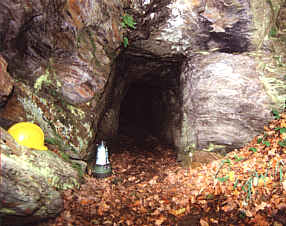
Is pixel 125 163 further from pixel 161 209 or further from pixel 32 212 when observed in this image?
pixel 32 212

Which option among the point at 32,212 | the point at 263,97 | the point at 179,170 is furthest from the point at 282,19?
the point at 32,212

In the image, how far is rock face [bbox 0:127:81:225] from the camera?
2709 millimetres

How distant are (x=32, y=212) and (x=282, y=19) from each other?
7715mm

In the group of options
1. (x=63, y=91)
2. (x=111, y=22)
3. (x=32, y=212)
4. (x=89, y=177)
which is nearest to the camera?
(x=32, y=212)

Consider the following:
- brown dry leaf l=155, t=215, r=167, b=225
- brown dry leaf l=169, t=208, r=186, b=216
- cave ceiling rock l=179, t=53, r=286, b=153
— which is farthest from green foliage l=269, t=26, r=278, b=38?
brown dry leaf l=155, t=215, r=167, b=225

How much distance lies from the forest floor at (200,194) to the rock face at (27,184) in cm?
31

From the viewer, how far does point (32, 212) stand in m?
3.02

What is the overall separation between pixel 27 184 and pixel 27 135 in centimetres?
96

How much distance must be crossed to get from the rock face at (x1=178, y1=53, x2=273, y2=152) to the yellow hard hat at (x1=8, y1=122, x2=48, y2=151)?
4.15 metres

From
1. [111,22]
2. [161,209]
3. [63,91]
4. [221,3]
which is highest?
[221,3]

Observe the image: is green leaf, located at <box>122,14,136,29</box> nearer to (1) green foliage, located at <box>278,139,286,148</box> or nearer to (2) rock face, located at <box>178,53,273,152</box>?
(2) rock face, located at <box>178,53,273,152</box>

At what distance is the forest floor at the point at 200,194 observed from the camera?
3.47 meters

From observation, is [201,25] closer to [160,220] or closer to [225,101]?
[225,101]

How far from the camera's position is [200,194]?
13.8 feet
